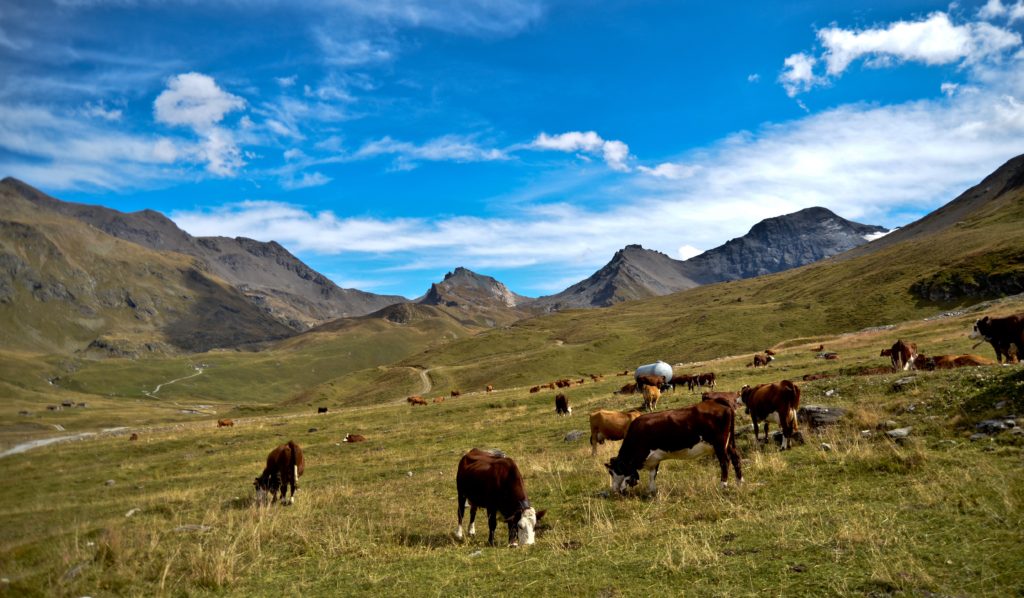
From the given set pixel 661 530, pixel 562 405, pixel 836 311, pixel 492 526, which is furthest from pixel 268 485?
pixel 836 311

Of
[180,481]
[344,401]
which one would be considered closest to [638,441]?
[180,481]

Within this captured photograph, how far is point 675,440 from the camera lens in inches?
538

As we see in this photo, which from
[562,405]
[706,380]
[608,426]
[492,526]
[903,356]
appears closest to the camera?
[492,526]

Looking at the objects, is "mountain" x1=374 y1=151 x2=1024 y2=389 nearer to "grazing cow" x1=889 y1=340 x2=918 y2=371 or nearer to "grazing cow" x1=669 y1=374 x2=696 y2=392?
"grazing cow" x1=669 y1=374 x2=696 y2=392

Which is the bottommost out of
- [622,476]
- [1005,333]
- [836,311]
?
[622,476]

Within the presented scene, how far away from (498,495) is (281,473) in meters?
12.0

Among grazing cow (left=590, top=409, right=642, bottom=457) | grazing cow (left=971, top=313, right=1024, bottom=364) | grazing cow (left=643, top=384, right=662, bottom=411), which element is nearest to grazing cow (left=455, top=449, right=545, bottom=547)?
grazing cow (left=590, top=409, right=642, bottom=457)

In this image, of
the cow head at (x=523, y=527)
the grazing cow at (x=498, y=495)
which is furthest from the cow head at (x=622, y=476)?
the cow head at (x=523, y=527)

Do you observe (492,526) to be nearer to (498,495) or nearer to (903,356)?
(498,495)

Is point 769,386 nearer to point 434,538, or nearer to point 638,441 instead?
point 638,441

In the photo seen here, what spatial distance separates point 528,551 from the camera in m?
10.6

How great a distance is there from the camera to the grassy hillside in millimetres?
7938

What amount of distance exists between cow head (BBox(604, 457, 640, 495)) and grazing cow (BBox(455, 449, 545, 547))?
9.16 ft

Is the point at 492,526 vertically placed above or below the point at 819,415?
below
